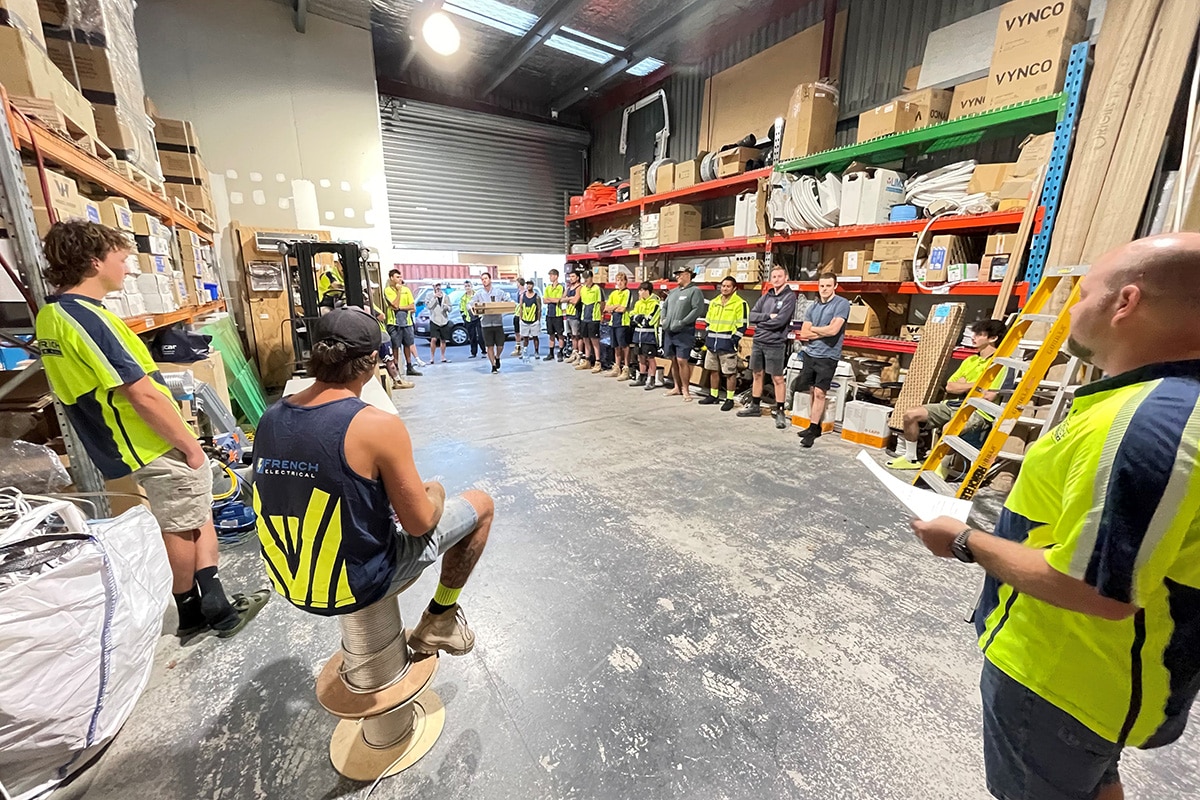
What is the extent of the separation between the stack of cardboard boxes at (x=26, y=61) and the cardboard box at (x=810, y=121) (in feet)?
17.9

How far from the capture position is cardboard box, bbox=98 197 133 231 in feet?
8.18

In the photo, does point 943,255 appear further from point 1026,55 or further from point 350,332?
point 350,332

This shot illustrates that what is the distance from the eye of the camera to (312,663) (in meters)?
1.80

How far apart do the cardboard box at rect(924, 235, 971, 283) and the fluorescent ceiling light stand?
17.3ft

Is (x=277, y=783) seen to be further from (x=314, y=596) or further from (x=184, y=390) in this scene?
(x=184, y=390)

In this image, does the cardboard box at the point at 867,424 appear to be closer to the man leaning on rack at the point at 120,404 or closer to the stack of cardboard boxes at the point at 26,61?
the man leaning on rack at the point at 120,404

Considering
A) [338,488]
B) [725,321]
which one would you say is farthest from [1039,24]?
[338,488]

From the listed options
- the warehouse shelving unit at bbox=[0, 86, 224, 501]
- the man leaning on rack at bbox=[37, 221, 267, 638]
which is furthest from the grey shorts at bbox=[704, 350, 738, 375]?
the warehouse shelving unit at bbox=[0, 86, 224, 501]

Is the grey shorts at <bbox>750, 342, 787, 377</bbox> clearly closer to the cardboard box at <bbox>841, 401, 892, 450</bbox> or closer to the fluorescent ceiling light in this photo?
the cardboard box at <bbox>841, 401, 892, 450</bbox>

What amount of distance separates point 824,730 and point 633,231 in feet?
24.9

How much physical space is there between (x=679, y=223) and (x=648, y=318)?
4.62 ft

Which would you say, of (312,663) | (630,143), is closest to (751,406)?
(312,663)

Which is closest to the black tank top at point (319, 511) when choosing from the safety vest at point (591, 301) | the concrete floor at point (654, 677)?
the concrete floor at point (654, 677)

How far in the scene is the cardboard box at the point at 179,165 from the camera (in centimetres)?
470
